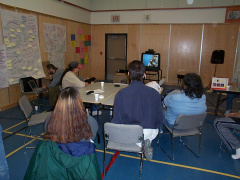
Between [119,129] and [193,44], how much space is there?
24.2ft

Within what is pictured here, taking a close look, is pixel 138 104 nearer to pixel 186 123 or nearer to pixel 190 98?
pixel 186 123

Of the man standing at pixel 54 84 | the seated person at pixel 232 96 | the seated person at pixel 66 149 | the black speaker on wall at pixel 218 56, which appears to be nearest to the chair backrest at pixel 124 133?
the seated person at pixel 66 149

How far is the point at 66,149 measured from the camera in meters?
1.49

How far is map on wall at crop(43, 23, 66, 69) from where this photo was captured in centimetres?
656

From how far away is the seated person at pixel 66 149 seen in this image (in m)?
1.42

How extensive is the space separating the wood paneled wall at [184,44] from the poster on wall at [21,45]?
426cm

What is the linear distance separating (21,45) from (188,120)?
191 inches

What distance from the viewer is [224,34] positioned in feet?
26.6

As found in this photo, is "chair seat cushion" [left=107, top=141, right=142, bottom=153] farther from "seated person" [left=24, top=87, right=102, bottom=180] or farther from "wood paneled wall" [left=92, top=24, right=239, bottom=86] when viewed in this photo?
"wood paneled wall" [left=92, top=24, right=239, bottom=86]

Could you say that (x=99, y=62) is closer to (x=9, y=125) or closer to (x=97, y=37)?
(x=97, y=37)

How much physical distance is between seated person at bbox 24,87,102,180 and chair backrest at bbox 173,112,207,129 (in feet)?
5.14

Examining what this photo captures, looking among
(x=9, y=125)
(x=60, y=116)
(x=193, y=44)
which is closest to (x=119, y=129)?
(x=60, y=116)

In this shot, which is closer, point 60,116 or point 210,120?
point 60,116

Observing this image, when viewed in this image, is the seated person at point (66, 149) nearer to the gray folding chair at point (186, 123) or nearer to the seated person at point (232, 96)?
the gray folding chair at point (186, 123)
